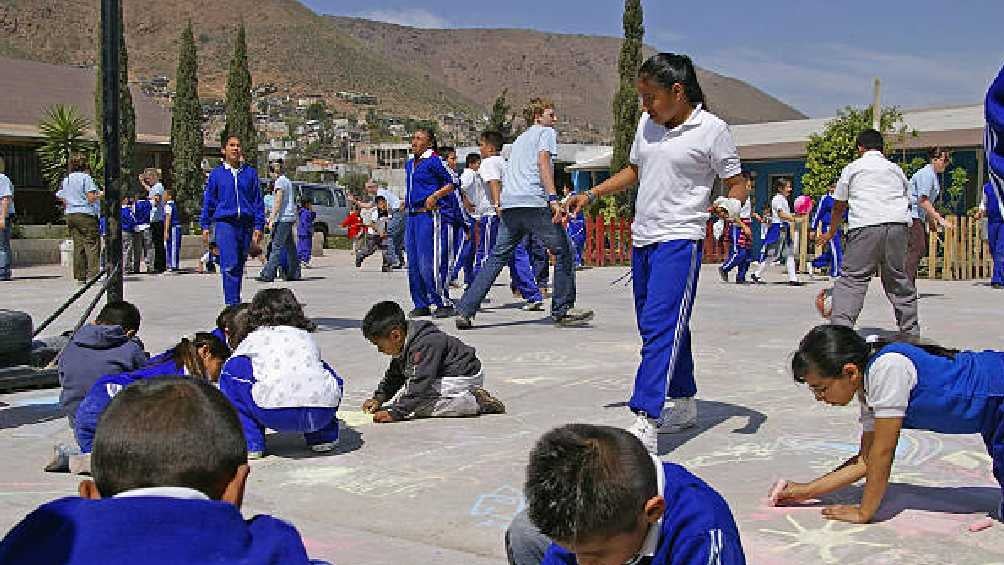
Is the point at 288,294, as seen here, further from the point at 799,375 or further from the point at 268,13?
the point at 268,13

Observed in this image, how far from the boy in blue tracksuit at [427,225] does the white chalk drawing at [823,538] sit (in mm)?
7326

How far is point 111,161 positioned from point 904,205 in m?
5.45

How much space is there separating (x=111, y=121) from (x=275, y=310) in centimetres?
202

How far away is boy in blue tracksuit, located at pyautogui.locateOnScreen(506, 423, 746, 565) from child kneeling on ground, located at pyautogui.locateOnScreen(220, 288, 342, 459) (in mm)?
3103

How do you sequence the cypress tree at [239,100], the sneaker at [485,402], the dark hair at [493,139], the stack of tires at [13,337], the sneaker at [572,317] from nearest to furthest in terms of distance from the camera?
Result: the sneaker at [485,402]
the stack of tires at [13,337]
the sneaker at [572,317]
the dark hair at [493,139]
the cypress tree at [239,100]

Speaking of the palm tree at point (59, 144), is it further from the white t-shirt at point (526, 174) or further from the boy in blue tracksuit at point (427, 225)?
the white t-shirt at point (526, 174)

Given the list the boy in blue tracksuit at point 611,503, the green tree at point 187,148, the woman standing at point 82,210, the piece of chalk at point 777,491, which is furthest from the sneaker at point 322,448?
the green tree at point 187,148

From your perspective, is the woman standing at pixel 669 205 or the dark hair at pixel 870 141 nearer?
the woman standing at pixel 669 205

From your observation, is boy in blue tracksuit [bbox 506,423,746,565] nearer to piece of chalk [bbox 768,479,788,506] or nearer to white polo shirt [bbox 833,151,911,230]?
piece of chalk [bbox 768,479,788,506]

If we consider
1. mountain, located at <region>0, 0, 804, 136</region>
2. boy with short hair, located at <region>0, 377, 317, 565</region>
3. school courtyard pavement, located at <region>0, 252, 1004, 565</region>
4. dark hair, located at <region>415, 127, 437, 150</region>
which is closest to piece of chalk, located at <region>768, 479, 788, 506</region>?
school courtyard pavement, located at <region>0, 252, 1004, 565</region>

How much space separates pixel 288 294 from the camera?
5488 mm

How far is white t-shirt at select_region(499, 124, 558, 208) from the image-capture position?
9.58 meters

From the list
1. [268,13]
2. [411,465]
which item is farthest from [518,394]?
[268,13]

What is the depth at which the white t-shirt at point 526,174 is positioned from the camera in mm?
9578
